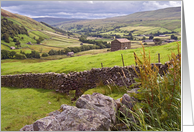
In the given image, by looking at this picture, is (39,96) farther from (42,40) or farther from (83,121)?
(42,40)

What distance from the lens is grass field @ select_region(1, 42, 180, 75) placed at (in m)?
11.7

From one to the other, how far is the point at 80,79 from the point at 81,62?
4062 millimetres

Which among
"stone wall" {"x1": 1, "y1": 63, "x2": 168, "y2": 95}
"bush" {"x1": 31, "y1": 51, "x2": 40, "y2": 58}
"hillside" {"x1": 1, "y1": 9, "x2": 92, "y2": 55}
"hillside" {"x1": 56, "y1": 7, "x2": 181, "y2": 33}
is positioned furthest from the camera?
"bush" {"x1": 31, "y1": 51, "x2": 40, "y2": 58}

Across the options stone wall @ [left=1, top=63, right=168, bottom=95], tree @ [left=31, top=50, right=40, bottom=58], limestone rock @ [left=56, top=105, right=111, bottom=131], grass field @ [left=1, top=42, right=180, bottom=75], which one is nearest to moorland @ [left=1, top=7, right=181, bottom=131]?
grass field @ [left=1, top=42, right=180, bottom=75]

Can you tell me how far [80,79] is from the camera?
10.2 metres

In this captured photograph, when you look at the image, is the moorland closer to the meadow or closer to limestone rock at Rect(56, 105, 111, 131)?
the meadow

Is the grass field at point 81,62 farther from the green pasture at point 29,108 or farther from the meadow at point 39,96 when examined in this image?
the green pasture at point 29,108

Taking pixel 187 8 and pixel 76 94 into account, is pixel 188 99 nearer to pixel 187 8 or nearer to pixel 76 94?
pixel 187 8

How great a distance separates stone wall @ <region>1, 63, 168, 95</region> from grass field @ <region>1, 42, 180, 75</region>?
1853 millimetres

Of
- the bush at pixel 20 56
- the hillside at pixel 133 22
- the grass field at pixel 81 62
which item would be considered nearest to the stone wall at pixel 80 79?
the grass field at pixel 81 62

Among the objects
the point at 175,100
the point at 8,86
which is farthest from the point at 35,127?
the point at 8,86

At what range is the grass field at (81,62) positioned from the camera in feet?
38.5

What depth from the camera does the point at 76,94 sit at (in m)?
10.2

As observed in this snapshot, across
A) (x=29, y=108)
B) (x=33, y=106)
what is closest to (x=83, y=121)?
(x=29, y=108)
